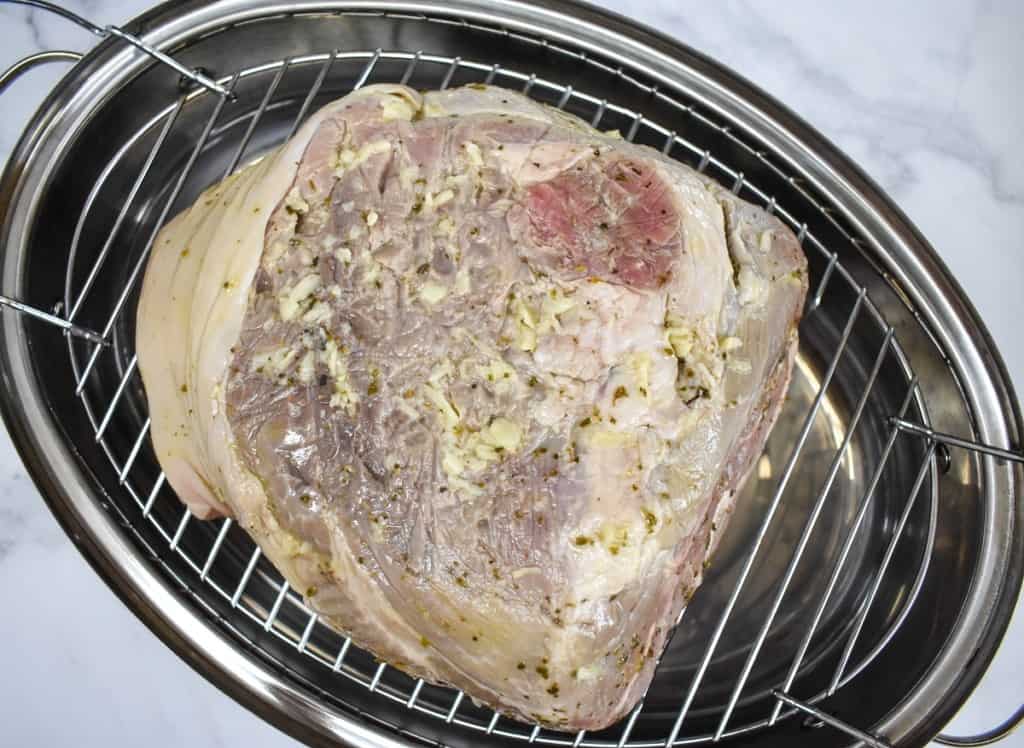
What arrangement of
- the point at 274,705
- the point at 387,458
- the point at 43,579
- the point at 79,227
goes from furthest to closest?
the point at 43,579 < the point at 79,227 < the point at 274,705 < the point at 387,458

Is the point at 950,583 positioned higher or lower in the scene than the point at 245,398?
higher

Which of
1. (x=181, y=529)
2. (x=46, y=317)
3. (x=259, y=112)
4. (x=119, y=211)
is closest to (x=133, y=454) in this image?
(x=181, y=529)

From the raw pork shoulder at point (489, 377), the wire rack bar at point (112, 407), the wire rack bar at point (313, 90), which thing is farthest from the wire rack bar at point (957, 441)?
the wire rack bar at point (112, 407)

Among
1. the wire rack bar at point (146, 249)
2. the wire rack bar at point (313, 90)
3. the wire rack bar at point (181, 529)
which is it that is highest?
the wire rack bar at point (313, 90)

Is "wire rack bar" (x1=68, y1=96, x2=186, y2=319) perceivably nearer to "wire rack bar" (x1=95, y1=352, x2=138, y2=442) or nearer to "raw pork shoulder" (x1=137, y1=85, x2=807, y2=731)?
"wire rack bar" (x1=95, y1=352, x2=138, y2=442)

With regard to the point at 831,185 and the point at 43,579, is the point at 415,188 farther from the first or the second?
the point at 43,579

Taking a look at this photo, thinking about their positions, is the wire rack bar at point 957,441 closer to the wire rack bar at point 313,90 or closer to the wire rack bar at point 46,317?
the wire rack bar at point 313,90

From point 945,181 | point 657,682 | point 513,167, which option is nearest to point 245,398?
point 513,167
